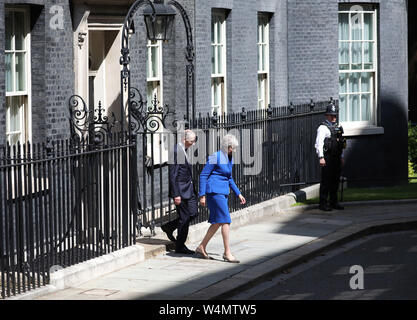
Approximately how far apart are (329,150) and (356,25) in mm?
6574

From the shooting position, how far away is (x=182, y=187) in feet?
46.7

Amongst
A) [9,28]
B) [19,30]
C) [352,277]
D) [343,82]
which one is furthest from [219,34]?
[352,277]

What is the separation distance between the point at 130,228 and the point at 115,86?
12.6 ft

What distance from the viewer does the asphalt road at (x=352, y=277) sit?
1223 cm

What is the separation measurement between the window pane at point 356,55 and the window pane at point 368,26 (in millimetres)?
253

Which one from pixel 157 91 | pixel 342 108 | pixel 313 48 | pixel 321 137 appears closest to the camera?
pixel 321 137

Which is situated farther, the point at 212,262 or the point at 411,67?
the point at 411,67

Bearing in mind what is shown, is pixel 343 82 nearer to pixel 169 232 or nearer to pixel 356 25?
pixel 356 25

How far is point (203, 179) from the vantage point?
46.1ft

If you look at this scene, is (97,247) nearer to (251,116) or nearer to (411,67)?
(251,116)

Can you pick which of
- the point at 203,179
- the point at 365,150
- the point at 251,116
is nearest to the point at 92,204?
the point at 203,179

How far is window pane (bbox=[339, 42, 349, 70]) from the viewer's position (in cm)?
2425

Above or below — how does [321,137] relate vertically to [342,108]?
below

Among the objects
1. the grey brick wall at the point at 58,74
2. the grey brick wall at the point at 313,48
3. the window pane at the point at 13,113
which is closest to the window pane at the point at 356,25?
the grey brick wall at the point at 313,48
